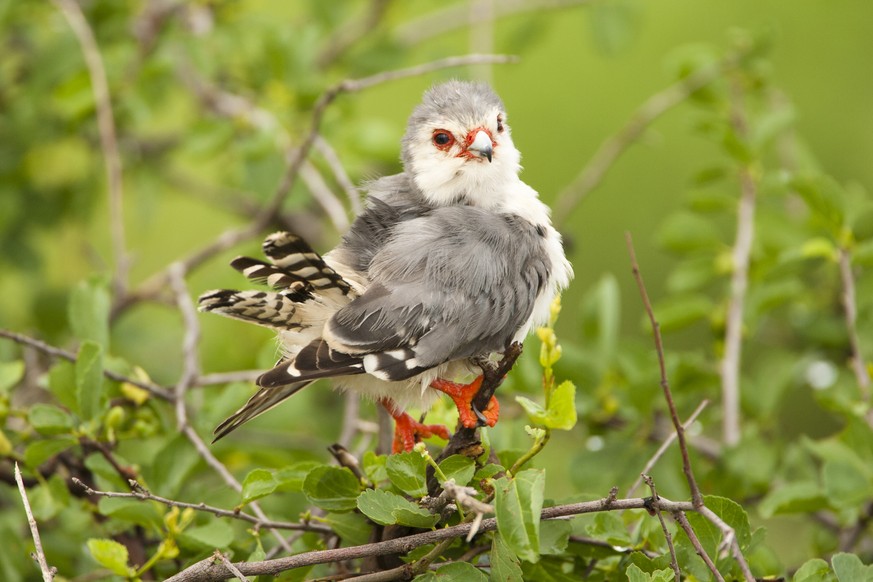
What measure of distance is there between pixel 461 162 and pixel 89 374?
44.4 inches

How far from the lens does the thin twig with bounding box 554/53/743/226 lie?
3.88 meters

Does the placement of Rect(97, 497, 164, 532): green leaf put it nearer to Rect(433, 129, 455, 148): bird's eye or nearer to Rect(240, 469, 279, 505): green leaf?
Rect(240, 469, 279, 505): green leaf

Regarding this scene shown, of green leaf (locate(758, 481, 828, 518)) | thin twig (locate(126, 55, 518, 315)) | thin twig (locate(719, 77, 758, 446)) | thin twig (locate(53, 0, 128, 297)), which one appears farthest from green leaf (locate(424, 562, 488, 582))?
thin twig (locate(53, 0, 128, 297))

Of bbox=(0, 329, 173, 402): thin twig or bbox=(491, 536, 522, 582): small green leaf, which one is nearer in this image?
bbox=(491, 536, 522, 582): small green leaf

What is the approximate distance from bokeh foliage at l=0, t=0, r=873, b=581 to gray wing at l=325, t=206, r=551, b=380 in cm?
29

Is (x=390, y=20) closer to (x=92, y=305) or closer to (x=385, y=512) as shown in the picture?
(x=92, y=305)

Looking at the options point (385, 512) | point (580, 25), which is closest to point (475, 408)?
point (385, 512)

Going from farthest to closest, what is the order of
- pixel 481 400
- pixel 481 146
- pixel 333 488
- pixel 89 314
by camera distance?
1. pixel 89 314
2. pixel 481 146
3. pixel 481 400
4. pixel 333 488

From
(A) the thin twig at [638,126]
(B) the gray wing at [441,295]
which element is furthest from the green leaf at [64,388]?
(A) the thin twig at [638,126]

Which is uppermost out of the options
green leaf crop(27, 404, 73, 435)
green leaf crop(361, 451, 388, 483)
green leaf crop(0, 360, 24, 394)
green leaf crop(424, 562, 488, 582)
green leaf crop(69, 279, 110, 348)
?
green leaf crop(69, 279, 110, 348)

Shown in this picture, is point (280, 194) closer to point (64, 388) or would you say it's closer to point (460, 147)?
point (460, 147)

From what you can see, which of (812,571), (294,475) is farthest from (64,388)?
(812,571)

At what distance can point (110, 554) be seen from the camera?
2.20 metres

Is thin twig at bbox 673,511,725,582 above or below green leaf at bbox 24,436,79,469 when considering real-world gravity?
above
